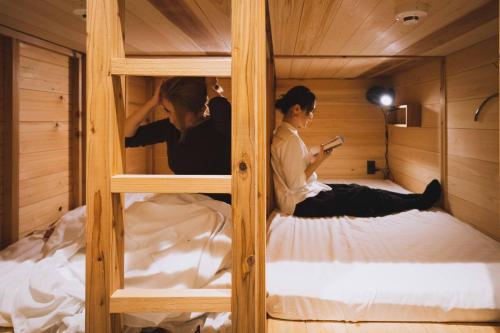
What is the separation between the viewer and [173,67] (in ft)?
3.19

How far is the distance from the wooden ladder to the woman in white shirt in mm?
1658

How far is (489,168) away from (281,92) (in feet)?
7.73

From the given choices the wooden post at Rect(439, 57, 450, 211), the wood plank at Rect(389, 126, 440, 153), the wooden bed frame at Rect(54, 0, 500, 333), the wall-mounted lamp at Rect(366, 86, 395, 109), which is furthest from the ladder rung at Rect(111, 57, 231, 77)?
the wall-mounted lamp at Rect(366, 86, 395, 109)

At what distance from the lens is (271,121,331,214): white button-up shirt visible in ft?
8.64

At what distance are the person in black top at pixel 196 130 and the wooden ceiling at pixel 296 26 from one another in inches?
15.2

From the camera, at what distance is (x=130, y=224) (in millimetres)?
1495

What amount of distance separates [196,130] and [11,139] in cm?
Answer: 107

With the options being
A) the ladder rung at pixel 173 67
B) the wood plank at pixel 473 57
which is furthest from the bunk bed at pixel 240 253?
the wood plank at pixel 473 57

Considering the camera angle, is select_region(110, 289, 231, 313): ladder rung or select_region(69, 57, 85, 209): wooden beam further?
select_region(69, 57, 85, 209): wooden beam

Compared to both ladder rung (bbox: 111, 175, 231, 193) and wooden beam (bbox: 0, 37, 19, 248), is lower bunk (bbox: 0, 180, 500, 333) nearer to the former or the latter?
wooden beam (bbox: 0, 37, 19, 248)

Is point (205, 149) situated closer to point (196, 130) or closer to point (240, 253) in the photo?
point (196, 130)

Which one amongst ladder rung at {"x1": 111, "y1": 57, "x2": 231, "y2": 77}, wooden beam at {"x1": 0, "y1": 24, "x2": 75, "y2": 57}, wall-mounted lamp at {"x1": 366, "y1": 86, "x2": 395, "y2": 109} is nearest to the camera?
ladder rung at {"x1": 111, "y1": 57, "x2": 231, "y2": 77}

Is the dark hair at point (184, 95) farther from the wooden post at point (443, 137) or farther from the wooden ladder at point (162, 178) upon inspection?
the wooden post at point (443, 137)

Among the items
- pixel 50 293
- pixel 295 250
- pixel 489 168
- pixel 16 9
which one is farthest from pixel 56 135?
pixel 489 168
